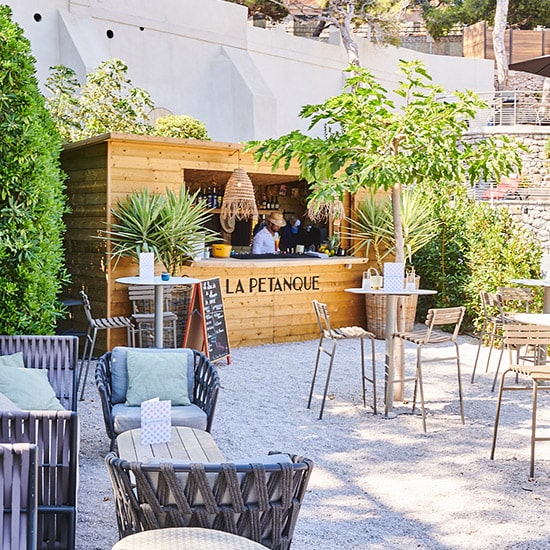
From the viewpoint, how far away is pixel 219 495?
2.57 m

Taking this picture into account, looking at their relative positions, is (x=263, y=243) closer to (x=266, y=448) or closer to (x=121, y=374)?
(x=266, y=448)

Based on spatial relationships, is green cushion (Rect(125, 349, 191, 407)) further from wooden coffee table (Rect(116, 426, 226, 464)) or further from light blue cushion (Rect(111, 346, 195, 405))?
wooden coffee table (Rect(116, 426, 226, 464))

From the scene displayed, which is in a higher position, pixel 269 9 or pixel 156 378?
pixel 269 9

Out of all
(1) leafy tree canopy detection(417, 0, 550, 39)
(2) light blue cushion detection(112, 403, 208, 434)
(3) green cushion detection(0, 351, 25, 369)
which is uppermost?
(1) leafy tree canopy detection(417, 0, 550, 39)

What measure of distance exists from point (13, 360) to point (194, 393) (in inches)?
47.2

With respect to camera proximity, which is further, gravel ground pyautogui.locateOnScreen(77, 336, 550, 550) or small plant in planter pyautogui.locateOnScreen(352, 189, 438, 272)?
small plant in planter pyautogui.locateOnScreen(352, 189, 438, 272)

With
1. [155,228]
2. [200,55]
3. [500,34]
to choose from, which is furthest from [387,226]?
[500,34]

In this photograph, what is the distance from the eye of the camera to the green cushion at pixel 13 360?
177 inches

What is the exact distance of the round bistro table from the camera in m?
2.40

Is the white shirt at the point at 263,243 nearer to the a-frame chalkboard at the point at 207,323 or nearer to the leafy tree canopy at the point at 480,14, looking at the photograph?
A: the a-frame chalkboard at the point at 207,323

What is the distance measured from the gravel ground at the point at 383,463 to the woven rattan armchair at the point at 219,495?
1277mm

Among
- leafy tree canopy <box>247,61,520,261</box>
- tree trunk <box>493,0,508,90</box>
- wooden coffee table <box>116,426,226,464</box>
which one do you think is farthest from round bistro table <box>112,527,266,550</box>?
tree trunk <box>493,0,508,90</box>

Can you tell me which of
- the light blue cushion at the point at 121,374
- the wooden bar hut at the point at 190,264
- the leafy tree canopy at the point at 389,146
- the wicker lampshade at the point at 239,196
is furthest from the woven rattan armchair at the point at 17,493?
the wicker lampshade at the point at 239,196

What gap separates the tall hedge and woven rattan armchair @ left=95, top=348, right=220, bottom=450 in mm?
900
